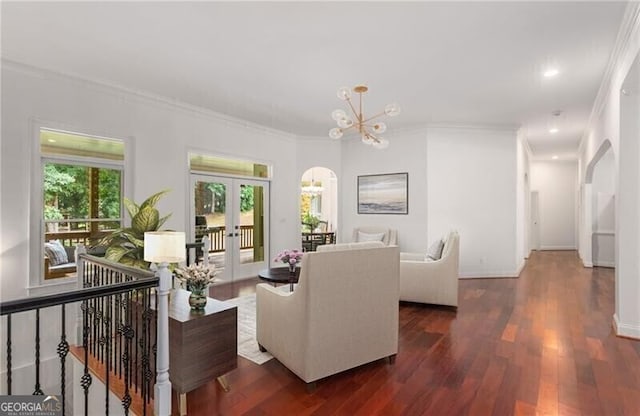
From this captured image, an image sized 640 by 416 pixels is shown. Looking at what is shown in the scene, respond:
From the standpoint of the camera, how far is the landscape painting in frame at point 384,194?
6.82 metres

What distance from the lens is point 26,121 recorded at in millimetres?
3789

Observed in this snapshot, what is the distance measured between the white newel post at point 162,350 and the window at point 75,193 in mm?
2625

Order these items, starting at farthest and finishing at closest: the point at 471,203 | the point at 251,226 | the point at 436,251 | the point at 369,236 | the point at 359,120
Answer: the point at 369,236
the point at 251,226
the point at 471,203
the point at 436,251
the point at 359,120

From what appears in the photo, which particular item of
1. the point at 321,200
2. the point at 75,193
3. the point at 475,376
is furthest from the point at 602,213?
the point at 75,193

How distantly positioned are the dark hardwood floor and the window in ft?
9.13

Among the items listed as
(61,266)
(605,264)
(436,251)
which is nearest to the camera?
(61,266)

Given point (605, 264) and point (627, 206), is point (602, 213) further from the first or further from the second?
point (627, 206)

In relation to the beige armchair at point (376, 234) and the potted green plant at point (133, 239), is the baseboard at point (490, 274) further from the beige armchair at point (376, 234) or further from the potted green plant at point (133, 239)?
the potted green plant at point (133, 239)

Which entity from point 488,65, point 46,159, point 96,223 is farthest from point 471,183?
point 46,159

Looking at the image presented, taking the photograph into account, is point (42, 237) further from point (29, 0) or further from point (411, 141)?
point (411, 141)

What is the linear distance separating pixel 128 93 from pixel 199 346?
3780 mm

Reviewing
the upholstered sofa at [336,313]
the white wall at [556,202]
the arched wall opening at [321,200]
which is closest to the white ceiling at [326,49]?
the upholstered sofa at [336,313]

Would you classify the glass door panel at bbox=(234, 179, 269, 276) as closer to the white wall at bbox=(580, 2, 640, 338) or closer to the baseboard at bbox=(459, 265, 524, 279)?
the baseboard at bbox=(459, 265, 524, 279)

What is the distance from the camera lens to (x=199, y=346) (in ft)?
8.32
